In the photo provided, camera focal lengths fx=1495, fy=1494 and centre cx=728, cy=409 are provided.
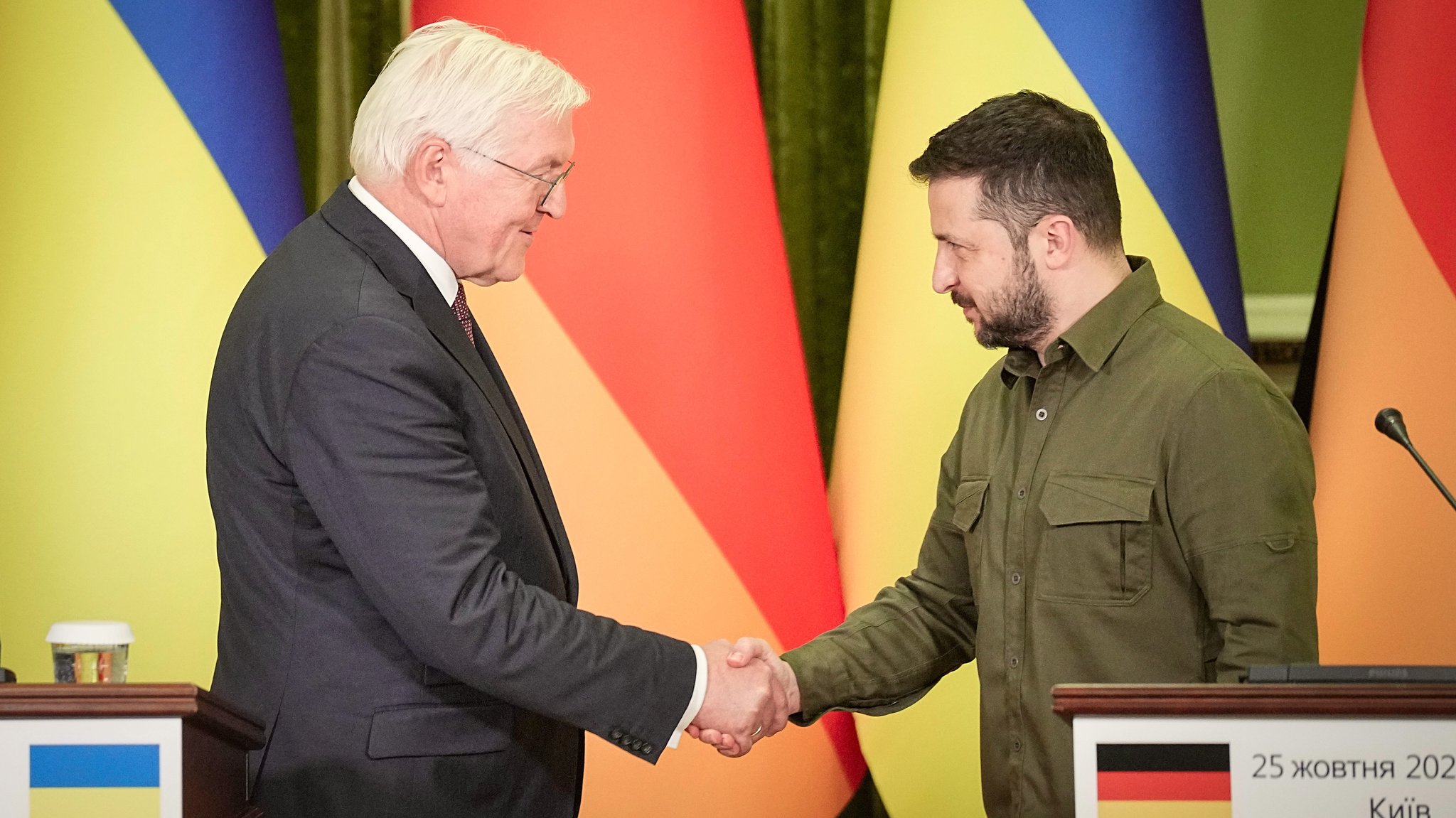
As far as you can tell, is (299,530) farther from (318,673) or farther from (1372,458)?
(1372,458)

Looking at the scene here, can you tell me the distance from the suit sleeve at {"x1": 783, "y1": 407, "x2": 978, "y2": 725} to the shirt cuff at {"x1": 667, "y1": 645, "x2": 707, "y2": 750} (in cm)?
35

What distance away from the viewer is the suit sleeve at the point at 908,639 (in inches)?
81.0

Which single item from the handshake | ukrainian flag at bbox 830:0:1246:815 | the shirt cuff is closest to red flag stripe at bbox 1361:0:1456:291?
ukrainian flag at bbox 830:0:1246:815

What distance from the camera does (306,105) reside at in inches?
110

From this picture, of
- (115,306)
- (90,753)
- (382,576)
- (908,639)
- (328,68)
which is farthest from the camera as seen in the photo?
(328,68)

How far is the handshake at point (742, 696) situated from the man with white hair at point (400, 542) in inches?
5.9

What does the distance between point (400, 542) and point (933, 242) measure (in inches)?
46.3

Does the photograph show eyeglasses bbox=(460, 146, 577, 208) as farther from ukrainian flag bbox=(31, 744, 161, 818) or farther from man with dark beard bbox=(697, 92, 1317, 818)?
ukrainian flag bbox=(31, 744, 161, 818)

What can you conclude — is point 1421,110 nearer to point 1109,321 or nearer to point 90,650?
point 1109,321

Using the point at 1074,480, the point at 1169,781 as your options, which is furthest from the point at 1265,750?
the point at 1074,480

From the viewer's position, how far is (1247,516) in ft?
5.55

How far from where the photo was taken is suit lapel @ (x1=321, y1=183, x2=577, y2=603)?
164cm

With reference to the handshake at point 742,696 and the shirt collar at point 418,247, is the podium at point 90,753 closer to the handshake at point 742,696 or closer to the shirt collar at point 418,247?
the shirt collar at point 418,247

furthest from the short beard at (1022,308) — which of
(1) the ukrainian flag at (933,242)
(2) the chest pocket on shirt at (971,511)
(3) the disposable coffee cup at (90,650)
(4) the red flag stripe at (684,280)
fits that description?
(3) the disposable coffee cup at (90,650)
